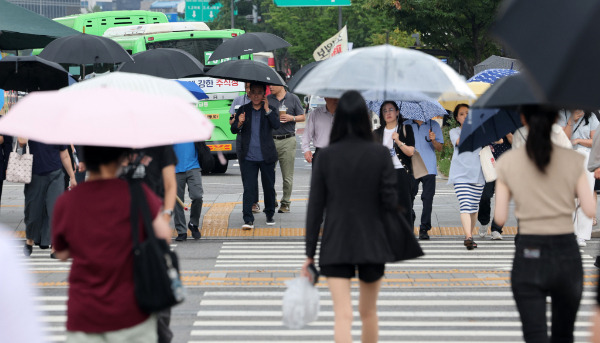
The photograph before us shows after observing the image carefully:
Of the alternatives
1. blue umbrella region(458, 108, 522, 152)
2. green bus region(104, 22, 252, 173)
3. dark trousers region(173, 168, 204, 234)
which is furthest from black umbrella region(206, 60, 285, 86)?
green bus region(104, 22, 252, 173)

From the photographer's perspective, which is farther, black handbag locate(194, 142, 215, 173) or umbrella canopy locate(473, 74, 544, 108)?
black handbag locate(194, 142, 215, 173)

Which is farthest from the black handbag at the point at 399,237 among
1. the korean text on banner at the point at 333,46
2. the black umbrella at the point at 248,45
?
the korean text on banner at the point at 333,46

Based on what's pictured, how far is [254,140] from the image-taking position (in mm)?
12797

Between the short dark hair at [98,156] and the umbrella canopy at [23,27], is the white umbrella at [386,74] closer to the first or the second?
the short dark hair at [98,156]

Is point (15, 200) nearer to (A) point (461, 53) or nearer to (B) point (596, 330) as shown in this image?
(B) point (596, 330)

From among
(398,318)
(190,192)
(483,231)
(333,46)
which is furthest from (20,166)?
(333,46)

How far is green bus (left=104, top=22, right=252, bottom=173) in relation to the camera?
23.1m

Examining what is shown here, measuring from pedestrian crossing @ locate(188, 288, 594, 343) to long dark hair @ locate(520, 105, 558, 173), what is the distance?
2.42 m

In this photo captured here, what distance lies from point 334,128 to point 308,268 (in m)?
0.83

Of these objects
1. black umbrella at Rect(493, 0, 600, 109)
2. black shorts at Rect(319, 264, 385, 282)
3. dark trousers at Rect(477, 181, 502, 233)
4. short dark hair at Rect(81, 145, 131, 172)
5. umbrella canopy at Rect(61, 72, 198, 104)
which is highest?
black umbrella at Rect(493, 0, 600, 109)

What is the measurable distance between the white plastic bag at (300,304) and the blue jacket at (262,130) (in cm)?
691

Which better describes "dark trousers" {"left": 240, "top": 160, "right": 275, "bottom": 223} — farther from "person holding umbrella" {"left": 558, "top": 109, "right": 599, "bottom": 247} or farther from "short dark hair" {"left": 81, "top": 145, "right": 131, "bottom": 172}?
"short dark hair" {"left": 81, "top": 145, "right": 131, "bottom": 172}

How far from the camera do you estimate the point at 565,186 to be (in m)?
5.20

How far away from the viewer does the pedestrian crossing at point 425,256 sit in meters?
10.6
